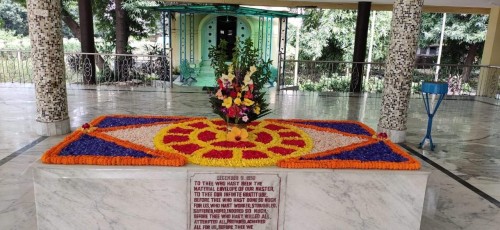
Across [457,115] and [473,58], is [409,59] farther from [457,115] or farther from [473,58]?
[473,58]

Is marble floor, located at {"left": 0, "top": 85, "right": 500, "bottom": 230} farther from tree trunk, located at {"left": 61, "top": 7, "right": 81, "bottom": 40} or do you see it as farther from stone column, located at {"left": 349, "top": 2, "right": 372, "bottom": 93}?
tree trunk, located at {"left": 61, "top": 7, "right": 81, "bottom": 40}

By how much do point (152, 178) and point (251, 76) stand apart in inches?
37.0

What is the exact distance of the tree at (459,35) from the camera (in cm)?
1419

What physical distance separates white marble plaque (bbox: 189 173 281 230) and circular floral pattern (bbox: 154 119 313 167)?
0.10m

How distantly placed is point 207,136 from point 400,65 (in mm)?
2681

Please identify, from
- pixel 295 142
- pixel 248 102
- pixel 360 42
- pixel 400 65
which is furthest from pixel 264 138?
pixel 360 42

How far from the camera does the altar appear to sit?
2.24m

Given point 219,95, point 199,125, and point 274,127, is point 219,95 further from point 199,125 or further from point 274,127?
point 274,127

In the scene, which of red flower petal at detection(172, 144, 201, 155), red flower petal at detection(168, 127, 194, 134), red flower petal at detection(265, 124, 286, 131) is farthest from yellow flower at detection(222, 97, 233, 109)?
red flower petal at detection(265, 124, 286, 131)

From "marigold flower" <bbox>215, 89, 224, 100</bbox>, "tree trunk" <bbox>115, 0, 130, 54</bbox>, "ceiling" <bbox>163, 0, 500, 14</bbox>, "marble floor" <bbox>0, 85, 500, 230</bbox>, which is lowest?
"marble floor" <bbox>0, 85, 500, 230</bbox>

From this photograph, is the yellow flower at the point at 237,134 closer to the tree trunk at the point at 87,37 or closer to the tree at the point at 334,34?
the tree trunk at the point at 87,37

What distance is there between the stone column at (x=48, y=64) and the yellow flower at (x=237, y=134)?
267 centimetres

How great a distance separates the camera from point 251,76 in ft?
8.48

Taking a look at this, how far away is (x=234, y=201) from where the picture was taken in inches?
91.6
